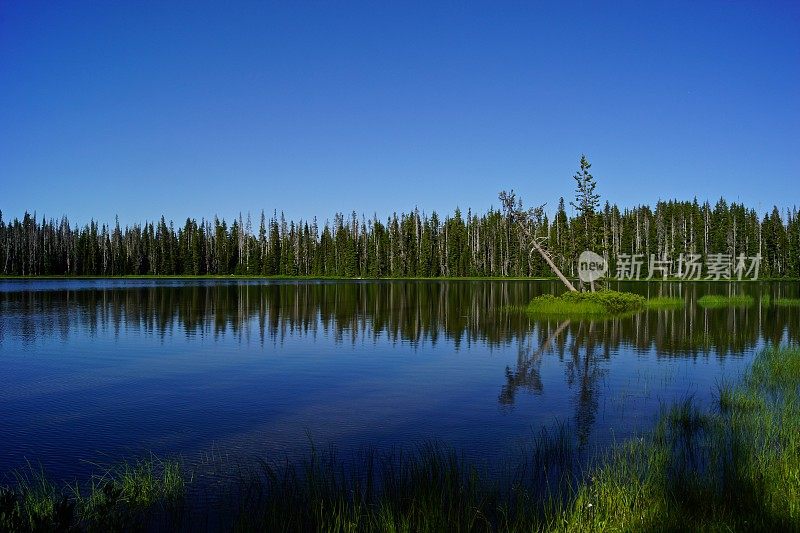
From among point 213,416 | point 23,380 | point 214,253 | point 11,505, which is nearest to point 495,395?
point 213,416

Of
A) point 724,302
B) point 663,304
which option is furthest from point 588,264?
point 724,302

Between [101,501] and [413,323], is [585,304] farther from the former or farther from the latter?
[101,501]

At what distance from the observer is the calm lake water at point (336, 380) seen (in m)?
12.7

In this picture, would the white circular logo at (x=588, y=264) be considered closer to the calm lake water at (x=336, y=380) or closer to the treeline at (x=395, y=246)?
the calm lake water at (x=336, y=380)

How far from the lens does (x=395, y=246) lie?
143m

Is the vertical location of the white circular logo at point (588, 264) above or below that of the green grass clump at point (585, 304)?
above

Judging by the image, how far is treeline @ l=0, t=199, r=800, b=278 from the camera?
126194 mm

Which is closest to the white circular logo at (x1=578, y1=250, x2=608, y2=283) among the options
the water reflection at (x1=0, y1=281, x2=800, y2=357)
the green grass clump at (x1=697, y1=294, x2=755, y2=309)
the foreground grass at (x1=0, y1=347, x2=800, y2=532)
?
the water reflection at (x1=0, y1=281, x2=800, y2=357)

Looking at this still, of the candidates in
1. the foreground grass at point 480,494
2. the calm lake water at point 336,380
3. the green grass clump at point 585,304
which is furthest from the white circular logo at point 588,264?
the foreground grass at point 480,494

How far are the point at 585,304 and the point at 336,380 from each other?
27363mm

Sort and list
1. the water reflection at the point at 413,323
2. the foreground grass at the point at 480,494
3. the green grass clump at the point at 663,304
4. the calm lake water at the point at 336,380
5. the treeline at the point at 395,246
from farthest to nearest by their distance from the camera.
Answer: the treeline at the point at 395,246
the green grass clump at the point at 663,304
the water reflection at the point at 413,323
the calm lake water at the point at 336,380
the foreground grass at the point at 480,494

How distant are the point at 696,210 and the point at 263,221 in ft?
345

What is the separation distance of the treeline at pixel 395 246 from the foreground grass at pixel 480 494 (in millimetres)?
105178

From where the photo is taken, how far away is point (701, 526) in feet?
24.6
